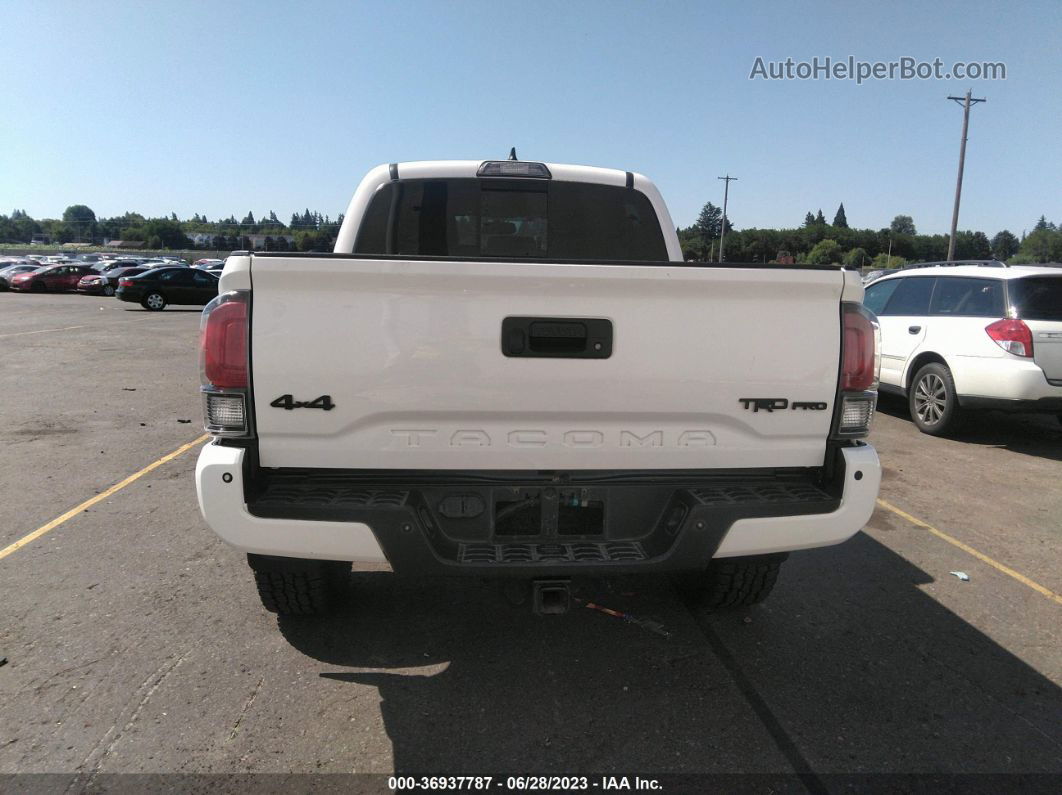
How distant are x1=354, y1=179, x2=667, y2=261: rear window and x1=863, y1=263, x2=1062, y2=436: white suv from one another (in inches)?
182

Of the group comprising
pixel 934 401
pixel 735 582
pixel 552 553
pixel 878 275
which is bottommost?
pixel 735 582

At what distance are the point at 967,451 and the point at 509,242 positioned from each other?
5.43 m

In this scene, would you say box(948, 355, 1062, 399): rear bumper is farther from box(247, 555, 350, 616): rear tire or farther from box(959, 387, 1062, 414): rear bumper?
box(247, 555, 350, 616): rear tire

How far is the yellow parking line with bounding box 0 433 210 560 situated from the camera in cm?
424

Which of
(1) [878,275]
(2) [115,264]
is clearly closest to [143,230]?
(2) [115,264]

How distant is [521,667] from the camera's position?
304cm

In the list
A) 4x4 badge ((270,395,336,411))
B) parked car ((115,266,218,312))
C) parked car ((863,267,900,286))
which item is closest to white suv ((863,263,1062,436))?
parked car ((863,267,900,286))

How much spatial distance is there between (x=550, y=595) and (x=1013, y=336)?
6.25 meters

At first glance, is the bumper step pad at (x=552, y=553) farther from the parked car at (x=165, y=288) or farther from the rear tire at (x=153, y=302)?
the rear tire at (x=153, y=302)

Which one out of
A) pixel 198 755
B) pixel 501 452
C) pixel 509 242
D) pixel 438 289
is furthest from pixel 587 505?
pixel 509 242

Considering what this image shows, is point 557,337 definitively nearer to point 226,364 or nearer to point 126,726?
point 226,364

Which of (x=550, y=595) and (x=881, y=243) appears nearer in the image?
(x=550, y=595)

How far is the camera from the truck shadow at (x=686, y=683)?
2.49 meters

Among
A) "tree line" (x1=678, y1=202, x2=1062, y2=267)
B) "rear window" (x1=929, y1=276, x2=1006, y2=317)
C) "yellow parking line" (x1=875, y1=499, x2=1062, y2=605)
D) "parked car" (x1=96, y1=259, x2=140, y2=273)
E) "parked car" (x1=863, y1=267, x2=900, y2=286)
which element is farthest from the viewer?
"tree line" (x1=678, y1=202, x2=1062, y2=267)
